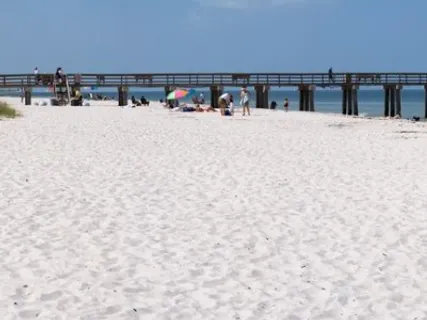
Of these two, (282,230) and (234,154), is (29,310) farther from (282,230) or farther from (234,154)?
(234,154)

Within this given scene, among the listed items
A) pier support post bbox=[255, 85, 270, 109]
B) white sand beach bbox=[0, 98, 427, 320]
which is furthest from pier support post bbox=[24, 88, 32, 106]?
white sand beach bbox=[0, 98, 427, 320]

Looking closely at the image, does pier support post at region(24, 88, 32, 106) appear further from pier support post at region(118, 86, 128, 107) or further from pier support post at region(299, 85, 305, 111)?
pier support post at region(299, 85, 305, 111)

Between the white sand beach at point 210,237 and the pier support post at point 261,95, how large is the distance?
2849 cm

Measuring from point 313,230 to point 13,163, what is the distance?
242 inches

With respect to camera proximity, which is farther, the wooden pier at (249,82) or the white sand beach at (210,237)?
the wooden pier at (249,82)

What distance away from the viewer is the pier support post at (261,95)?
41.2 m

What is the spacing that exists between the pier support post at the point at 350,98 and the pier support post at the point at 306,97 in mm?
2048

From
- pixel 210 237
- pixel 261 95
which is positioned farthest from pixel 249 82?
pixel 210 237

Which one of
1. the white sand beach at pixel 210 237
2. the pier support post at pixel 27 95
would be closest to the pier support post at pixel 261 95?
the pier support post at pixel 27 95

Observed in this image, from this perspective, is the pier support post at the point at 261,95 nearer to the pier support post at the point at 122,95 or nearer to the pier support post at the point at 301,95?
the pier support post at the point at 301,95

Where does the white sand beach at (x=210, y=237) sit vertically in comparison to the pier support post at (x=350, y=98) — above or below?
below

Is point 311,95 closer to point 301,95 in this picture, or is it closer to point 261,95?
point 301,95

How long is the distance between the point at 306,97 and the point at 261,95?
3534 mm

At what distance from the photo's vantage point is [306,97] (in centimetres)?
4356
